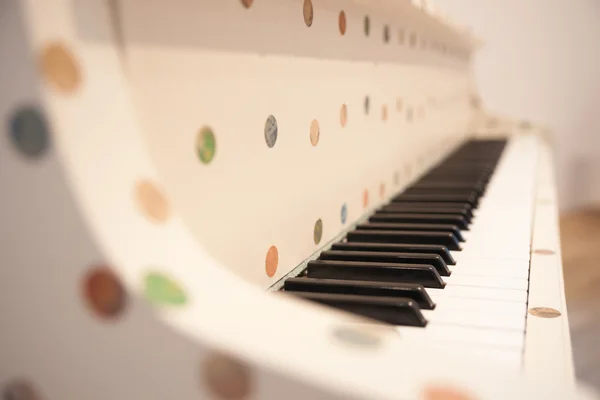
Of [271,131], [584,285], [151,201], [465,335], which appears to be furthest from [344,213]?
[584,285]

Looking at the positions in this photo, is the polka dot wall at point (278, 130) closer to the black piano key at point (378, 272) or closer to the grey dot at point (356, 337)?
the black piano key at point (378, 272)

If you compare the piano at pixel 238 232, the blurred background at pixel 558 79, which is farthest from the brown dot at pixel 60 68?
the blurred background at pixel 558 79

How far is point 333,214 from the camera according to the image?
38.5 inches

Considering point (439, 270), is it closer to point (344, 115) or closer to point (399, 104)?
point (344, 115)

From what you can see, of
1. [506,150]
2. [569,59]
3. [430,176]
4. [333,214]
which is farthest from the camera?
[569,59]

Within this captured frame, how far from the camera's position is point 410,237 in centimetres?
98

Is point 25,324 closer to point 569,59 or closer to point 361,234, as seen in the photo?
point 361,234

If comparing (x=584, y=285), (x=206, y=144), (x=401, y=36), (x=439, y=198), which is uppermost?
(x=401, y=36)

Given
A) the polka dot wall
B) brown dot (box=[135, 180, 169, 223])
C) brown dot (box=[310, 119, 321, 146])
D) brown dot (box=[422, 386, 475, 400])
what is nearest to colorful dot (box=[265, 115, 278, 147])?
the polka dot wall

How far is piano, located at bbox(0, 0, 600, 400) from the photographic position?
13.2 inches

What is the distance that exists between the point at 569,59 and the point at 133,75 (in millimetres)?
4304

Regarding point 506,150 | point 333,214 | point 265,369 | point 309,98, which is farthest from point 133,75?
point 506,150

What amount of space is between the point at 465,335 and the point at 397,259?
251 millimetres

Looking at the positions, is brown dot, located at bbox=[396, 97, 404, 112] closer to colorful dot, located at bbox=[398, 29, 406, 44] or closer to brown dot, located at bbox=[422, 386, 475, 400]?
colorful dot, located at bbox=[398, 29, 406, 44]
